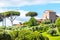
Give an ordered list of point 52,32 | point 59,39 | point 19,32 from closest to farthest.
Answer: point 19,32, point 59,39, point 52,32

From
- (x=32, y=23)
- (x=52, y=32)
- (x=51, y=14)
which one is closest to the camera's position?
(x=52, y=32)

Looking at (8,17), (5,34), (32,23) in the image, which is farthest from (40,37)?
(8,17)

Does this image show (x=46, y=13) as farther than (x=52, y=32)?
Yes

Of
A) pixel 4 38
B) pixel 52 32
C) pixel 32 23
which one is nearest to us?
pixel 4 38

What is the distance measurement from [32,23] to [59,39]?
24360 mm

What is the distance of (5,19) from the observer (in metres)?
78.8

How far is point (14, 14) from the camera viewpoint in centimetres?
7706

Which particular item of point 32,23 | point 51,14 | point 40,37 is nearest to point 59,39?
point 40,37

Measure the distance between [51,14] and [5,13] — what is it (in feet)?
48.6

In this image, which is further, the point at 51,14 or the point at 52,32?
the point at 51,14

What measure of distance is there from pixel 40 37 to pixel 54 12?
5872cm

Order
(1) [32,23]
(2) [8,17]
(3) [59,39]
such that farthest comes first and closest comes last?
(2) [8,17]
(1) [32,23]
(3) [59,39]

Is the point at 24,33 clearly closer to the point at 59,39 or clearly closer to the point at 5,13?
the point at 59,39

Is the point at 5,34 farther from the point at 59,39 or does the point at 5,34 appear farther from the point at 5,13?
the point at 5,13
